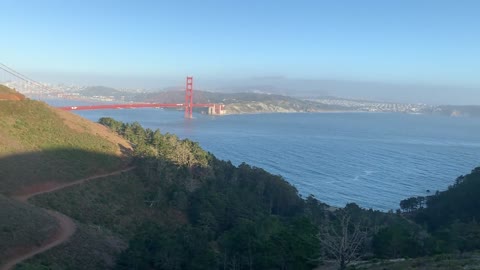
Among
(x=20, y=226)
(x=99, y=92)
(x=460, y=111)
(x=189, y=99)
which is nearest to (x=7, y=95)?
(x=20, y=226)

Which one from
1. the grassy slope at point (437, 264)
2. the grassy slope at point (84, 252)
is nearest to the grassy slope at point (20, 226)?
the grassy slope at point (84, 252)

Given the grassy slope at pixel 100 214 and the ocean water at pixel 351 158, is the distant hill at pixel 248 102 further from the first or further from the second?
the grassy slope at pixel 100 214

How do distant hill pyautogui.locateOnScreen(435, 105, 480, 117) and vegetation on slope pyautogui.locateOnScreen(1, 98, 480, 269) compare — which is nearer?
vegetation on slope pyautogui.locateOnScreen(1, 98, 480, 269)

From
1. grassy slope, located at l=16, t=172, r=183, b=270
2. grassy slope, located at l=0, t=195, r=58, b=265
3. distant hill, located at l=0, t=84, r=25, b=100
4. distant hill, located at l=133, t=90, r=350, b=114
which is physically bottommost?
grassy slope, located at l=16, t=172, r=183, b=270

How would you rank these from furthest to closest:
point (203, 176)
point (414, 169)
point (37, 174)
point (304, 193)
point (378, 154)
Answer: point (378, 154), point (414, 169), point (304, 193), point (203, 176), point (37, 174)

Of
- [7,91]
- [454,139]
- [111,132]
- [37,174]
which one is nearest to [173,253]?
[37,174]

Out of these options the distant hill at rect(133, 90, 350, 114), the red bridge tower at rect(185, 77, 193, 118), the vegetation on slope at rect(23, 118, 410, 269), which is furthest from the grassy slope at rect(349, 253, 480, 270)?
the distant hill at rect(133, 90, 350, 114)

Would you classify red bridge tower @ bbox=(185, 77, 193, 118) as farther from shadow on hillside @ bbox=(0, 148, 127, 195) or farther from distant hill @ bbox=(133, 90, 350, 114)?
shadow on hillside @ bbox=(0, 148, 127, 195)

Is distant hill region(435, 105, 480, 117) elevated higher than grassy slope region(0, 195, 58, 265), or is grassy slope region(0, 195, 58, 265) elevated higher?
distant hill region(435, 105, 480, 117)

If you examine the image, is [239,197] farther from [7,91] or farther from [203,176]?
[7,91]
